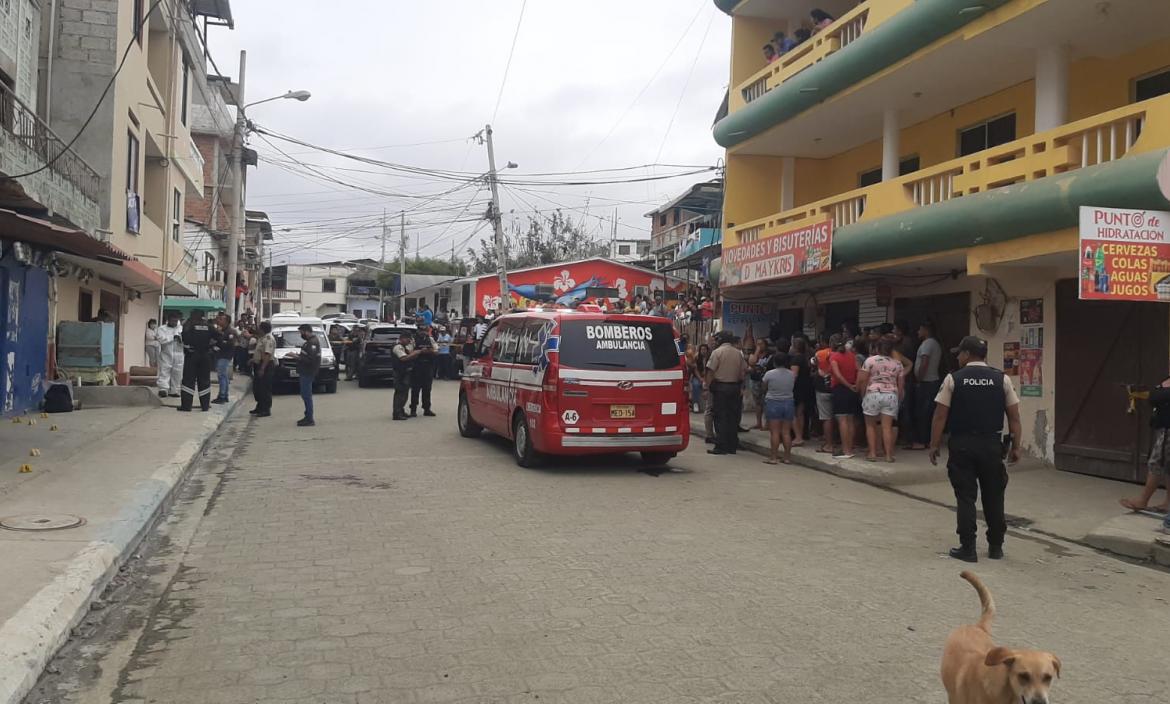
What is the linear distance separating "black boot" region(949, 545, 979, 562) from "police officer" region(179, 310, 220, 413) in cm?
1289

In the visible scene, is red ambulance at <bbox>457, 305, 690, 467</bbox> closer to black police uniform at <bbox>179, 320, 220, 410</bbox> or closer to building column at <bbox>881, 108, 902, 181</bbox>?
building column at <bbox>881, 108, 902, 181</bbox>

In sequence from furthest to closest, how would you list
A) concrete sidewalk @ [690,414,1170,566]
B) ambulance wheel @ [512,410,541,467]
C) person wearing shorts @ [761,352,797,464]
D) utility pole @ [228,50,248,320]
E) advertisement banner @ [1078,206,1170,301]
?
1. utility pole @ [228,50,248,320]
2. person wearing shorts @ [761,352,797,464]
3. ambulance wheel @ [512,410,541,467]
4. advertisement banner @ [1078,206,1170,301]
5. concrete sidewalk @ [690,414,1170,566]

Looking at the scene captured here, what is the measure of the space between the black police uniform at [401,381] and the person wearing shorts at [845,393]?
25.4 ft

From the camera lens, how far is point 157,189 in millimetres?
23234

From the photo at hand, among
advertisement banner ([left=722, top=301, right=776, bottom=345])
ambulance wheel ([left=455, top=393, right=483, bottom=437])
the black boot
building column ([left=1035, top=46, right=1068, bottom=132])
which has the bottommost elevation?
the black boot

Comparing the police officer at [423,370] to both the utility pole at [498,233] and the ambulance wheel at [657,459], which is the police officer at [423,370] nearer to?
the ambulance wheel at [657,459]

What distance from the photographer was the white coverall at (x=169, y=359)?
62.8 ft

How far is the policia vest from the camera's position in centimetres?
703

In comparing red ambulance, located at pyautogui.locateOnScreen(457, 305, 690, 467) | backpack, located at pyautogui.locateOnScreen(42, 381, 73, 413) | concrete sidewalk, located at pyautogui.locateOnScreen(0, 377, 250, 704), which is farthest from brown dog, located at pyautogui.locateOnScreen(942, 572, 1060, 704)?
backpack, located at pyautogui.locateOnScreen(42, 381, 73, 413)

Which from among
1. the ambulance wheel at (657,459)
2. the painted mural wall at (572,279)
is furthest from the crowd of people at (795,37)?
the painted mural wall at (572,279)

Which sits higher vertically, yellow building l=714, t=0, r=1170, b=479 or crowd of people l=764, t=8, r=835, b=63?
crowd of people l=764, t=8, r=835, b=63

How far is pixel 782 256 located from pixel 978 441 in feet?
29.2

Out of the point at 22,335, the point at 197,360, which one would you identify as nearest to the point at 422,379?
the point at 197,360

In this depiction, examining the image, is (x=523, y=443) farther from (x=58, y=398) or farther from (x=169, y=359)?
(x=169, y=359)
